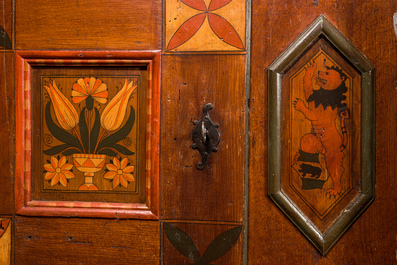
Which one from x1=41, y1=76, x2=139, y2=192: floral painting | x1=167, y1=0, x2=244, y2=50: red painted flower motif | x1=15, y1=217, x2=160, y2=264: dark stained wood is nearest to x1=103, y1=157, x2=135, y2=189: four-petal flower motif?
x1=41, y1=76, x2=139, y2=192: floral painting

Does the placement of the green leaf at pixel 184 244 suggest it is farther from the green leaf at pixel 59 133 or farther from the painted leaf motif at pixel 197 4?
the painted leaf motif at pixel 197 4

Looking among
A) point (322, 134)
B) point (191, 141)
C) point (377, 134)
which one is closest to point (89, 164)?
point (191, 141)

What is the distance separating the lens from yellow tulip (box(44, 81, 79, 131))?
2.20ft

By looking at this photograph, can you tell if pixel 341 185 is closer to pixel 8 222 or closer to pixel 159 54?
pixel 159 54

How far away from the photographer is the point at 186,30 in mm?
648

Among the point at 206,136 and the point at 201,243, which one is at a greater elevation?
the point at 206,136

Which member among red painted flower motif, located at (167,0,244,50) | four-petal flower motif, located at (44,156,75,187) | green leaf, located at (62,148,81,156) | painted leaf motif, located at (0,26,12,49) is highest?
red painted flower motif, located at (167,0,244,50)

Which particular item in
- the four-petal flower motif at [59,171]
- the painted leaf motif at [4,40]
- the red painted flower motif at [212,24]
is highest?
the red painted flower motif at [212,24]

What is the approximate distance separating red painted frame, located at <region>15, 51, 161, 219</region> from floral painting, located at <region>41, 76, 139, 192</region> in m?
0.04

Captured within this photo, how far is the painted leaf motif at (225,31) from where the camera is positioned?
64 centimetres

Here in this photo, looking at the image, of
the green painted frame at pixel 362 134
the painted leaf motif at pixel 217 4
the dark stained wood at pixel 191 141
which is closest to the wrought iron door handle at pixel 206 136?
the dark stained wood at pixel 191 141

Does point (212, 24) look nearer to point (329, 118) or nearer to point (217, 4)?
point (217, 4)

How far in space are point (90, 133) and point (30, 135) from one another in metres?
0.16

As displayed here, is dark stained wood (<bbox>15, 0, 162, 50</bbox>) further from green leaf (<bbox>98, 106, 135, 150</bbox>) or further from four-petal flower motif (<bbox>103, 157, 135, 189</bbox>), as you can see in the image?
four-petal flower motif (<bbox>103, 157, 135, 189</bbox>)
